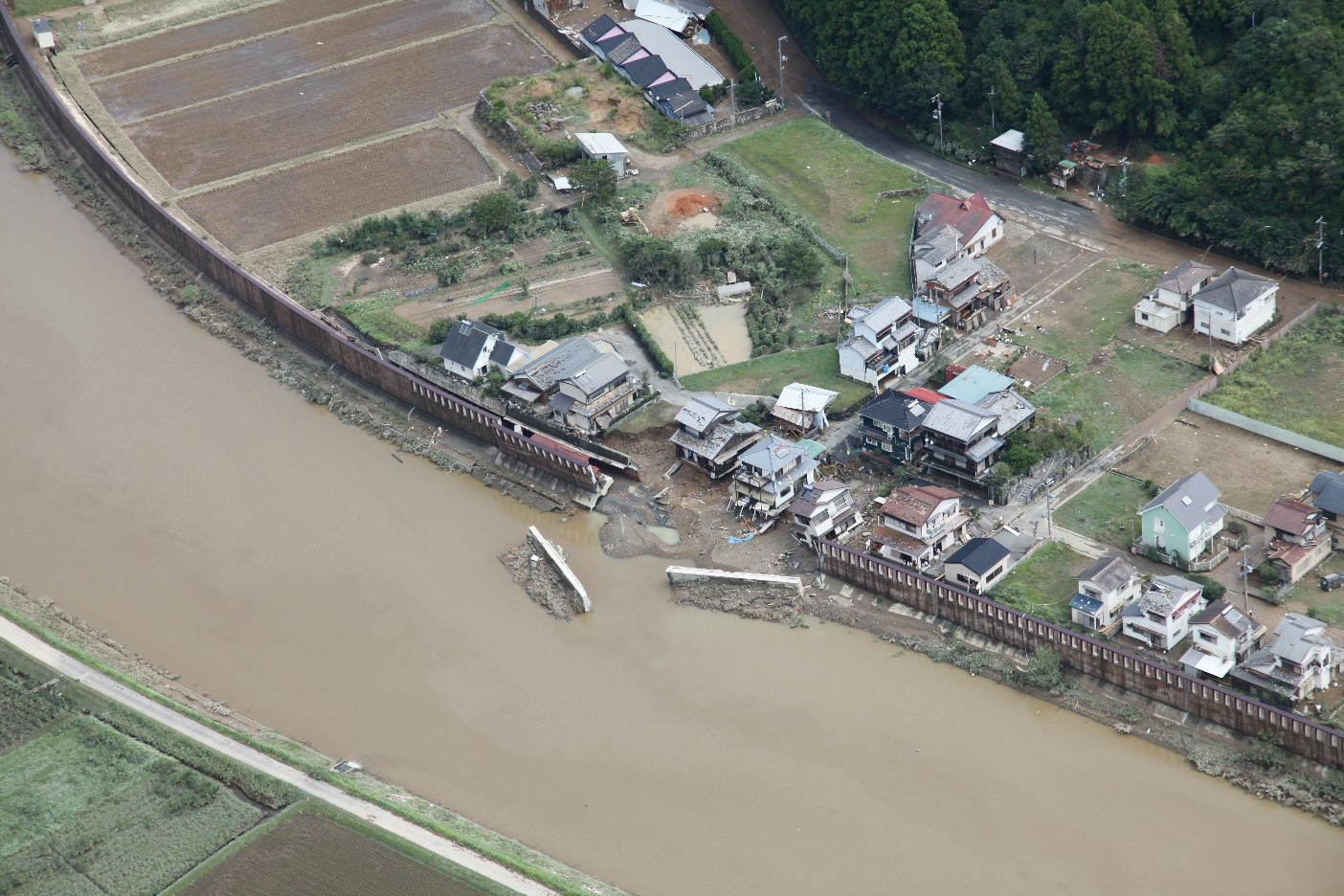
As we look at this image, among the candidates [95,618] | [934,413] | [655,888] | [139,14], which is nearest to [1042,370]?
[934,413]

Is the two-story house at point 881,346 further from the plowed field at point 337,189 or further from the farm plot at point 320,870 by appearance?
the farm plot at point 320,870

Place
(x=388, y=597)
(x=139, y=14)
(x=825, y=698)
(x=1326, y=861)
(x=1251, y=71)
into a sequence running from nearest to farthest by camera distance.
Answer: (x=1326, y=861)
(x=825, y=698)
(x=388, y=597)
(x=1251, y=71)
(x=139, y=14)

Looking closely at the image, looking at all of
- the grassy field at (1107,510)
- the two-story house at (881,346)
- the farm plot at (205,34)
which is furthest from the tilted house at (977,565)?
the farm plot at (205,34)

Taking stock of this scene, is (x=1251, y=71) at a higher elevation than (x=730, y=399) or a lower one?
higher

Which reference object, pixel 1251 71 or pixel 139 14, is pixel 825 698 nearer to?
pixel 1251 71

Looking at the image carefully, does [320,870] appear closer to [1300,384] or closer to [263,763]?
[263,763]

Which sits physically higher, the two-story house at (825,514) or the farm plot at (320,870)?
the two-story house at (825,514)

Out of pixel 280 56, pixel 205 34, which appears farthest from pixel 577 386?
pixel 205 34

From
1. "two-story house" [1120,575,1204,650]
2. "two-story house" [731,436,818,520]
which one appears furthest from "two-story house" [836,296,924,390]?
"two-story house" [1120,575,1204,650]
